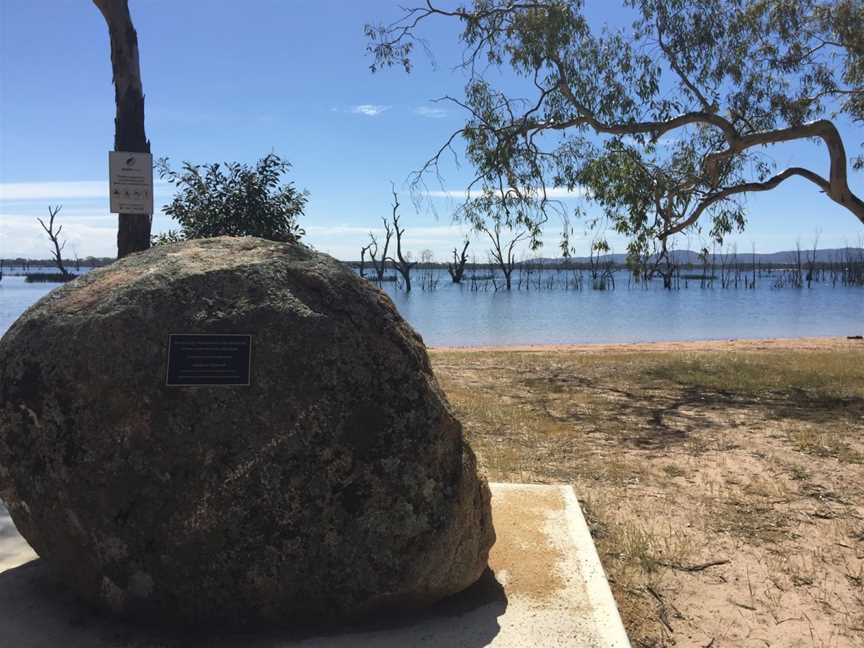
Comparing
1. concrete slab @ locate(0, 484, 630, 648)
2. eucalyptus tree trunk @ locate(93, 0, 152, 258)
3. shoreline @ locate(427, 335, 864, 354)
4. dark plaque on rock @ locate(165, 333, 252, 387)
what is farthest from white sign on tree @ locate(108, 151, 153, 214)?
shoreline @ locate(427, 335, 864, 354)

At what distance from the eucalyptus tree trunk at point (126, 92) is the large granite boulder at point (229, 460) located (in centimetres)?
380

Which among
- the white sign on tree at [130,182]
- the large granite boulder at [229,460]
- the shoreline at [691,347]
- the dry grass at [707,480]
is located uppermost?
the white sign on tree at [130,182]

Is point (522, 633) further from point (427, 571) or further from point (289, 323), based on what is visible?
point (289, 323)

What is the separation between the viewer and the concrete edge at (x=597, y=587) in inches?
115

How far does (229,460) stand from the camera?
2824 millimetres

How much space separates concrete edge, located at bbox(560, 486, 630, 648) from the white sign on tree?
13.9ft

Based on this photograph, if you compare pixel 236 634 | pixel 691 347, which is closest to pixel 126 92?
pixel 236 634

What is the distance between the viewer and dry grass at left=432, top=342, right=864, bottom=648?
11.8 ft

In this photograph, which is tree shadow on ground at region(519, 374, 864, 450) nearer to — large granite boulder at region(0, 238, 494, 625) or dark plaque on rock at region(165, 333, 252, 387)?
large granite boulder at region(0, 238, 494, 625)

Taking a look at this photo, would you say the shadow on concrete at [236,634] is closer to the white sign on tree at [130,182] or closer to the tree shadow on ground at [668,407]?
the white sign on tree at [130,182]

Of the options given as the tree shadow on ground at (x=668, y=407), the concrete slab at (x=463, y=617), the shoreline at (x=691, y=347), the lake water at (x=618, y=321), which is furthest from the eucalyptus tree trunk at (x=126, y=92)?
the lake water at (x=618, y=321)

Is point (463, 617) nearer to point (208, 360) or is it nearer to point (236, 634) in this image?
point (236, 634)

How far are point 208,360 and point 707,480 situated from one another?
4191 mm

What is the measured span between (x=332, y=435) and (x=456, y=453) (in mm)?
579
